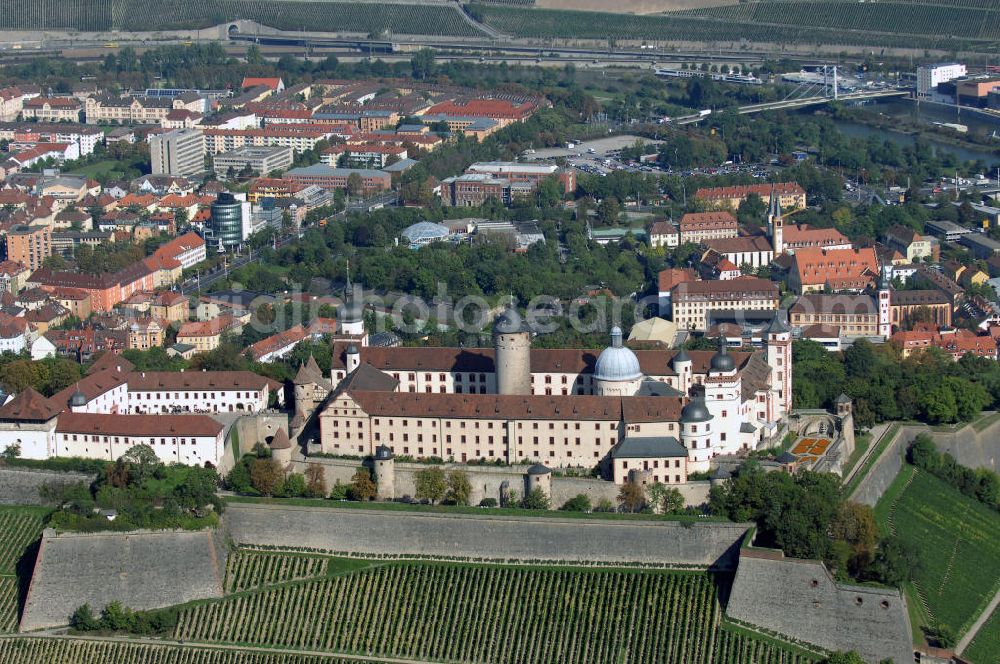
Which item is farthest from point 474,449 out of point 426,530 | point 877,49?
point 877,49

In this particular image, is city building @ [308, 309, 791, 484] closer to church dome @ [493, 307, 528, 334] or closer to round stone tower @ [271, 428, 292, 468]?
church dome @ [493, 307, 528, 334]

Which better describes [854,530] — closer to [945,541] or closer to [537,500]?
[945,541]

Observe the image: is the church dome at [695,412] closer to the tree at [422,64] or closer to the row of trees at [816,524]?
the row of trees at [816,524]

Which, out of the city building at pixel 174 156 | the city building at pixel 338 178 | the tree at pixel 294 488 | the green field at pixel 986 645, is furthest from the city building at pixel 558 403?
the city building at pixel 174 156


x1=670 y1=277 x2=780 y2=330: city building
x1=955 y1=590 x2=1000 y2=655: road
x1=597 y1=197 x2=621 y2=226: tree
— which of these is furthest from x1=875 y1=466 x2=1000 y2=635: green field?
x1=597 y1=197 x2=621 y2=226: tree

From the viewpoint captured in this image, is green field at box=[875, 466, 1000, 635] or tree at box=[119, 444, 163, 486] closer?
green field at box=[875, 466, 1000, 635]

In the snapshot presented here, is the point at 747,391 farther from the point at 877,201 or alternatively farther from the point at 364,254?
the point at 877,201
